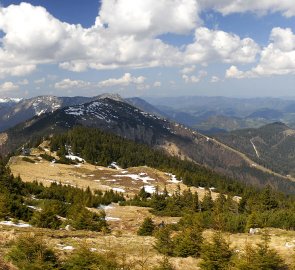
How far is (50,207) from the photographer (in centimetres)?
5072

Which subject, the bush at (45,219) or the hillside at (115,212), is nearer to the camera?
the hillside at (115,212)

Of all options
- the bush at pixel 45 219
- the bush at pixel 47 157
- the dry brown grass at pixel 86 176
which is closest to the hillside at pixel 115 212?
the bush at pixel 45 219

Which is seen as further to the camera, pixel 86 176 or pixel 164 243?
pixel 86 176

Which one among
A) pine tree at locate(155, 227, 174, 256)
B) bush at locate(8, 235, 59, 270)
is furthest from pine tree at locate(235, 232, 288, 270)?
bush at locate(8, 235, 59, 270)

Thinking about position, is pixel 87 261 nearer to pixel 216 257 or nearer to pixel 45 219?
pixel 216 257

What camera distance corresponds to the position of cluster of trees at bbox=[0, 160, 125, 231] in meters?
48.6

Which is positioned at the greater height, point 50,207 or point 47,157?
point 50,207

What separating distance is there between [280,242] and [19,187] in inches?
2432

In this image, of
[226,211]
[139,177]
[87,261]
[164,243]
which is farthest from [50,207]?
[139,177]

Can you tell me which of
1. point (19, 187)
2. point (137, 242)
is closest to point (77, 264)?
point (137, 242)

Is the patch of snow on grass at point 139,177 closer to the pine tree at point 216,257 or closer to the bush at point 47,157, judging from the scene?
the bush at point 47,157

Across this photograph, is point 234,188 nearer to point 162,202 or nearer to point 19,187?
point 162,202

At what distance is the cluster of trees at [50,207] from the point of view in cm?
4862

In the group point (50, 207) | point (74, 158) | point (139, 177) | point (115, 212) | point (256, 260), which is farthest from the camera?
point (74, 158)
